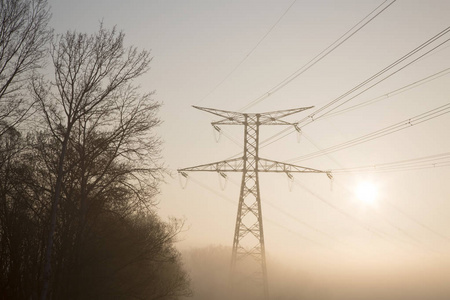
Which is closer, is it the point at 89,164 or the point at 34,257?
the point at 89,164

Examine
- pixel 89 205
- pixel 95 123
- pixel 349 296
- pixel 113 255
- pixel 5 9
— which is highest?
pixel 5 9

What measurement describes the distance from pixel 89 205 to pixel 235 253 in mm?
12612

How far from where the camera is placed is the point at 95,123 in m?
12.9

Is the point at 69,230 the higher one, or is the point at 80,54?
the point at 80,54

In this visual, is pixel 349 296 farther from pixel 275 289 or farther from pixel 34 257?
pixel 34 257

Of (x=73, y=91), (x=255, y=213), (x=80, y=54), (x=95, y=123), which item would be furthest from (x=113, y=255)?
(x=255, y=213)

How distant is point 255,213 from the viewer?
22.8m

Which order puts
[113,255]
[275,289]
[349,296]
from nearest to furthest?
[113,255], [349,296], [275,289]

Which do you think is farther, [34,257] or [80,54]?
A: [34,257]

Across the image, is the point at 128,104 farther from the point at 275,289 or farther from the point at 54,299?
the point at 275,289

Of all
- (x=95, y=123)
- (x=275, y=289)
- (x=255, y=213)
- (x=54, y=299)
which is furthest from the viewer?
(x=275, y=289)

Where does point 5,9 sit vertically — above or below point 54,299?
above

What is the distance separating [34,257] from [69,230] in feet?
6.93

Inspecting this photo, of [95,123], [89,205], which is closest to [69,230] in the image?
[89,205]
